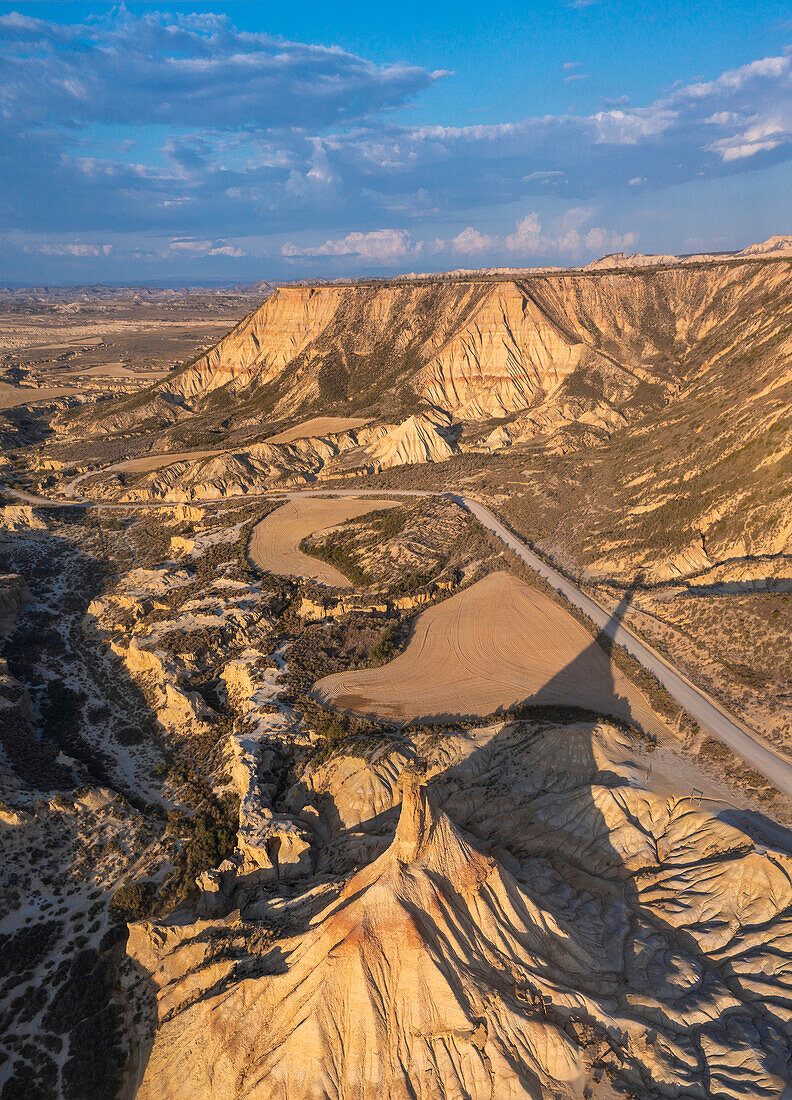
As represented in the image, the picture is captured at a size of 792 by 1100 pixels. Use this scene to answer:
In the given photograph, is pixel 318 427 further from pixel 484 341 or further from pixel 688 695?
pixel 688 695

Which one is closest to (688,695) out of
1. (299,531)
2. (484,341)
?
(299,531)

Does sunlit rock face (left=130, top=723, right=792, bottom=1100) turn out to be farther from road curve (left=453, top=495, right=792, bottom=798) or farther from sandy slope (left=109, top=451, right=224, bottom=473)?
sandy slope (left=109, top=451, right=224, bottom=473)

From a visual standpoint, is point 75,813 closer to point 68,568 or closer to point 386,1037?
point 386,1037

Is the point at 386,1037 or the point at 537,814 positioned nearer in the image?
the point at 386,1037

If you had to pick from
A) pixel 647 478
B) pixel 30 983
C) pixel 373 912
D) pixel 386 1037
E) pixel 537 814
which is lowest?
pixel 30 983

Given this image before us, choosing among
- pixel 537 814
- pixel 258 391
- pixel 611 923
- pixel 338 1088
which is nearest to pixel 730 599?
pixel 537 814

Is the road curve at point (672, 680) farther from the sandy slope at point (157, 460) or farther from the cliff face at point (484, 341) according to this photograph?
the sandy slope at point (157, 460)
